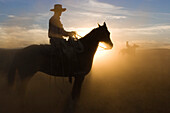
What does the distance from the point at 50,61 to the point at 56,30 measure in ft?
3.99

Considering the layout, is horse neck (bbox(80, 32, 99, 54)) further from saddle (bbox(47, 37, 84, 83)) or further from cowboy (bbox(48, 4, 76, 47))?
cowboy (bbox(48, 4, 76, 47))

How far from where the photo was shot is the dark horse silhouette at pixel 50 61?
18.5ft

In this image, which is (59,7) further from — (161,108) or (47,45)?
(161,108)

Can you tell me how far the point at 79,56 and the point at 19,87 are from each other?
8.06ft

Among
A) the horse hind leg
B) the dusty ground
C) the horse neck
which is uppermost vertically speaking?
the horse neck

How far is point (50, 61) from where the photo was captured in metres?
5.95

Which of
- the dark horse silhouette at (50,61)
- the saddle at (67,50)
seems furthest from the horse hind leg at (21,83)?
the saddle at (67,50)

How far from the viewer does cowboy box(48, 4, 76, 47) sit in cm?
596

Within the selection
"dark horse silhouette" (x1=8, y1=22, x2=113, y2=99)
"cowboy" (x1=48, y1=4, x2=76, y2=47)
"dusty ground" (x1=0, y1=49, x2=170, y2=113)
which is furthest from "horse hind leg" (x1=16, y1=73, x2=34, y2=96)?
"cowboy" (x1=48, y1=4, x2=76, y2=47)

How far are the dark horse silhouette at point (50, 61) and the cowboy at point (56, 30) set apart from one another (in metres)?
0.35

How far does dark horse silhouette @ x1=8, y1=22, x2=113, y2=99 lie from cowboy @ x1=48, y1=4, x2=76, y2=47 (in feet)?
1.14

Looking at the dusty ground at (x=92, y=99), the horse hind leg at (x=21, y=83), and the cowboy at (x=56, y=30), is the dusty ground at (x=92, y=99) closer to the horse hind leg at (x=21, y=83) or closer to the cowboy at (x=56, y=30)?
the horse hind leg at (x=21, y=83)

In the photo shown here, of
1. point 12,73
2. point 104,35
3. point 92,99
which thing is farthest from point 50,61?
point 92,99

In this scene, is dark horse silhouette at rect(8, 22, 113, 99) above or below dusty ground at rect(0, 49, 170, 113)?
above
